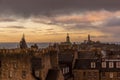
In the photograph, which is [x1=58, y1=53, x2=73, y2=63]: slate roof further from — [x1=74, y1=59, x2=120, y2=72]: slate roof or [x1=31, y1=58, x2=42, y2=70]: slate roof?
[x1=31, y1=58, x2=42, y2=70]: slate roof

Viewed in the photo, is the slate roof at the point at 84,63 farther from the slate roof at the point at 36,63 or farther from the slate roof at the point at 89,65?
the slate roof at the point at 36,63

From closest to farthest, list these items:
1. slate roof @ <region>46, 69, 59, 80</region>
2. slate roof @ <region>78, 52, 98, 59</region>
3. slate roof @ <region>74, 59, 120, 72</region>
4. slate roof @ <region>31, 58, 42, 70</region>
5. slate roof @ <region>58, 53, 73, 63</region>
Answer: slate roof @ <region>31, 58, 42, 70</region> → slate roof @ <region>46, 69, 59, 80</region> → slate roof @ <region>58, 53, 73, 63</region> → slate roof @ <region>74, 59, 120, 72</region> → slate roof @ <region>78, 52, 98, 59</region>

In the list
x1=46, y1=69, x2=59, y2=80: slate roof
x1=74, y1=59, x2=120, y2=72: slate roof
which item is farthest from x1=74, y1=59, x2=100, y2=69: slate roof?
x1=46, y1=69, x2=59, y2=80: slate roof

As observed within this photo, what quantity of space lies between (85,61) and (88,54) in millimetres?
11353

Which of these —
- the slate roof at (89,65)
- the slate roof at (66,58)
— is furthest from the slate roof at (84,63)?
the slate roof at (66,58)

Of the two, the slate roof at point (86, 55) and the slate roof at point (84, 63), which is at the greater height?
the slate roof at point (86, 55)

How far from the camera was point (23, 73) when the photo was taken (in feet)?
196

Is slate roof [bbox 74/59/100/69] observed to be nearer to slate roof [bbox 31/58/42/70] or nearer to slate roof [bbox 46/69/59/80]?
slate roof [bbox 46/69/59/80]

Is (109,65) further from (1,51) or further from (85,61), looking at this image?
(1,51)

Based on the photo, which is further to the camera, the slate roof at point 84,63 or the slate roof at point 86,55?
the slate roof at point 86,55

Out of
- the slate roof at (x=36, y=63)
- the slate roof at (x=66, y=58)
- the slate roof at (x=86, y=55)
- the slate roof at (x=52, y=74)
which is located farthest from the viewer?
the slate roof at (x=86, y=55)

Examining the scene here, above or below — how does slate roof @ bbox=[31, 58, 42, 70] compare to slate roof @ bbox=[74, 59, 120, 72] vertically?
above

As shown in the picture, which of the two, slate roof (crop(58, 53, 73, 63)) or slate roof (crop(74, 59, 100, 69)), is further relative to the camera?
slate roof (crop(74, 59, 100, 69))

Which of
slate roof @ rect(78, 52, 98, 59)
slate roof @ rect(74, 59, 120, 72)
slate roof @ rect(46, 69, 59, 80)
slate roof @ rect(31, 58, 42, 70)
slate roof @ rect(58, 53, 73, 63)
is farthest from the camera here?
slate roof @ rect(78, 52, 98, 59)
